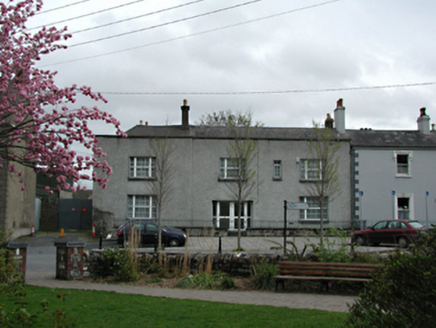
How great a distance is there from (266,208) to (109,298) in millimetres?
22380

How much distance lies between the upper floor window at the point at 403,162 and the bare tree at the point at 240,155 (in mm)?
9844

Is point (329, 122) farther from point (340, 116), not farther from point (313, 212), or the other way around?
point (313, 212)

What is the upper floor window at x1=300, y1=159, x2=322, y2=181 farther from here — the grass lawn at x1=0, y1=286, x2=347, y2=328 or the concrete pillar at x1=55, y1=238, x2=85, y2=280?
the grass lawn at x1=0, y1=286, x2=347, y2=328

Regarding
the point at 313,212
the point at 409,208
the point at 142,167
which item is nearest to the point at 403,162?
the point at 409,208

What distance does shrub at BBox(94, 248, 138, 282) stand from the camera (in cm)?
1195

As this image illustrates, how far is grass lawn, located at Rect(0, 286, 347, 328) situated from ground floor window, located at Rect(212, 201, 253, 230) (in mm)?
21580

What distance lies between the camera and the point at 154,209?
100 feet

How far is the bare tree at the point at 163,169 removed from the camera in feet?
94.8

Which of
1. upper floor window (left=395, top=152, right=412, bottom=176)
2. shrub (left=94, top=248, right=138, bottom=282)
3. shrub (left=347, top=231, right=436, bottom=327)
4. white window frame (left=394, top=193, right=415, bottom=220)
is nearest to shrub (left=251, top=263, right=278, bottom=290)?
shrub (left=94, top=248, right=138, bottom=282)

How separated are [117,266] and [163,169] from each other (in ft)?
56.2

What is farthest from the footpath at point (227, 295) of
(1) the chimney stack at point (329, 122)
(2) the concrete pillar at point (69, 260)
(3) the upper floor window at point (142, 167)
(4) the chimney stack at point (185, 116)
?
(1) the chimney stack at point (329, 122)

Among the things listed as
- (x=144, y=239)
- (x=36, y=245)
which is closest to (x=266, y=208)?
(x=144, y=239)

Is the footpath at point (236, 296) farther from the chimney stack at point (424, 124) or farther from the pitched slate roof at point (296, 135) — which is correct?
the chimney stack at point (424, 124)

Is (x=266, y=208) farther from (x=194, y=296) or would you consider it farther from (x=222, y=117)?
(x=194, y=296)
